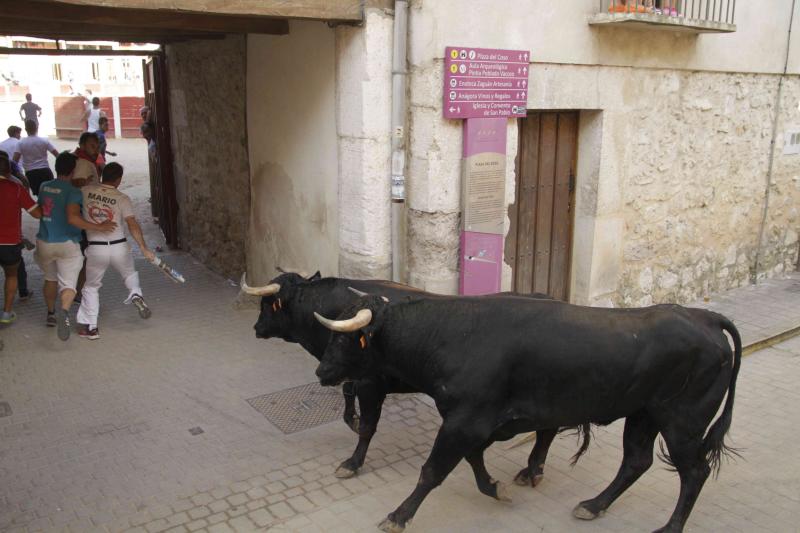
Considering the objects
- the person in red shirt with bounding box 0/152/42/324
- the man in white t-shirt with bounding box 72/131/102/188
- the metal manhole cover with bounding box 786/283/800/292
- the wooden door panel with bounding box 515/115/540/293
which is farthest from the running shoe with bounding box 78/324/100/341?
the metal manhole cover with bounding box 786/283/800/292

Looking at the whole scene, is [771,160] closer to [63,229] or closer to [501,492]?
[501,492]

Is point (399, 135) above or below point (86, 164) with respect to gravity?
above

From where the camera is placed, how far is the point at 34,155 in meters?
9.91

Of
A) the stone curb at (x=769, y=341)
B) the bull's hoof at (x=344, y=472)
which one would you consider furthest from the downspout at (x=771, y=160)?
the bull's hoof at (x=344, y=472)

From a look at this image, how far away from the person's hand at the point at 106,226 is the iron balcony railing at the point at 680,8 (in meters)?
4.93

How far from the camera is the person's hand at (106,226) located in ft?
21.3

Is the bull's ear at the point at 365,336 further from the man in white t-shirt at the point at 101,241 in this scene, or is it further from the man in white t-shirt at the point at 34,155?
the man in white t-shirt at the point at 34,155

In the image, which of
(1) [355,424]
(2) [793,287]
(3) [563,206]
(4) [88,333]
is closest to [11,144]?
(4) [88,333]

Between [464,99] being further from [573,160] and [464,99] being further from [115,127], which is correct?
[115,127]

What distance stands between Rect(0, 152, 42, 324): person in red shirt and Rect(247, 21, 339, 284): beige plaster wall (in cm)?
214

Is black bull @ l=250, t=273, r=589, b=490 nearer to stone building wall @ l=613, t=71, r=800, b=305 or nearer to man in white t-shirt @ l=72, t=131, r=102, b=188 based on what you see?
man in white t-shirt @ l=72, t=131, r=102, b=188

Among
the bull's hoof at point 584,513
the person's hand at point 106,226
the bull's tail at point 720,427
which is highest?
the person's hand at point 106,226

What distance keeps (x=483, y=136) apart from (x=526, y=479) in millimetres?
2768

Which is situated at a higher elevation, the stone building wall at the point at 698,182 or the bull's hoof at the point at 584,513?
the stone building wall at the point at 698,182
